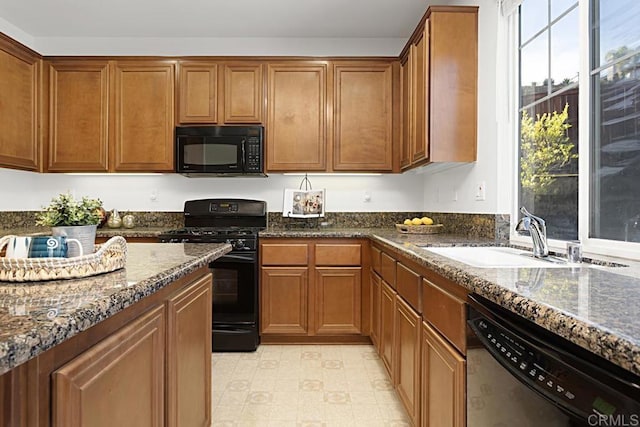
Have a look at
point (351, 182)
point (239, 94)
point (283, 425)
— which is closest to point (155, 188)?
point (239, 94)

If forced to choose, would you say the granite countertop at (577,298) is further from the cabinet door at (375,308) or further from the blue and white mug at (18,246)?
the cabinet door at (375,308)

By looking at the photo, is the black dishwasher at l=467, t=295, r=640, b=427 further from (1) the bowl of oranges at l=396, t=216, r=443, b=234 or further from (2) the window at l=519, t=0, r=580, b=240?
(1) the bowl of oranges at l=396, t=216, r=443, b=234

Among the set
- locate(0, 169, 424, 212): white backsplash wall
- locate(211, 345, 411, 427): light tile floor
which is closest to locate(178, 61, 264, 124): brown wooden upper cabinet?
locate(0, 169, 424, 212): white backsplash wall

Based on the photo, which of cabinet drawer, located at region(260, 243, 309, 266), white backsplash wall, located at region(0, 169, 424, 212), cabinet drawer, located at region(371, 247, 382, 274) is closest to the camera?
cabinet drawer, located at region(371, 247, 382, 274)

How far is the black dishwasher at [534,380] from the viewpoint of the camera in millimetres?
630

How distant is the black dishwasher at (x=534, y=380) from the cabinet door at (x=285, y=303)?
2.02 metres

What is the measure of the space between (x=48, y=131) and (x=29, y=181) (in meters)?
0.60

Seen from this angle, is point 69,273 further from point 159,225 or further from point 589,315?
point 159,225

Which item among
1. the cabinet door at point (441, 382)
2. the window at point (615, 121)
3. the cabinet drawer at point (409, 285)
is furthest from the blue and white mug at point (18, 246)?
the window at point (615, 121)

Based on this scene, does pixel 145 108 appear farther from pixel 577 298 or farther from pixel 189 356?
pixel 577 298

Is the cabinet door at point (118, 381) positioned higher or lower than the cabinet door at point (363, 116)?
lower

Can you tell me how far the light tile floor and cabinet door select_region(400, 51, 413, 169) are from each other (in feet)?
5.06

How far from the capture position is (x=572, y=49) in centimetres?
183

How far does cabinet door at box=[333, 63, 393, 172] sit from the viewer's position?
11.2ft
